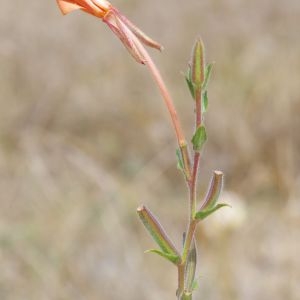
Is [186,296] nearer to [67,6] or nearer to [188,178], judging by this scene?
[188,178]

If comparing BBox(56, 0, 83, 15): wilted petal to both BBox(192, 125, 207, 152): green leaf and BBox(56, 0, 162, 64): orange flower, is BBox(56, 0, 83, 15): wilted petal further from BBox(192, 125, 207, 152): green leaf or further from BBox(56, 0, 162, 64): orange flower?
BBox(192, 125, 207, 152): green leaf

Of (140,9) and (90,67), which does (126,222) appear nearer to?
(90,67)

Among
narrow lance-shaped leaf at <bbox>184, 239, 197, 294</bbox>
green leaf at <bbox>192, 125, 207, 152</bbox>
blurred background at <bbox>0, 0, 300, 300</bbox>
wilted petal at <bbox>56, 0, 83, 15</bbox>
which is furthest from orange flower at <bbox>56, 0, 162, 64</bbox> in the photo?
blurred background at <bbox>0, 0, 300, 300</bbox>

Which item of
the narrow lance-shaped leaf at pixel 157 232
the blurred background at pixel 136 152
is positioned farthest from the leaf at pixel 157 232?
the blurred background at pixel 136 152

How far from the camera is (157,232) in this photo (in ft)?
3.04

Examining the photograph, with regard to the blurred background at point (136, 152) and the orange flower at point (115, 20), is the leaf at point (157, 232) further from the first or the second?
the blurred background at point (136, 152)

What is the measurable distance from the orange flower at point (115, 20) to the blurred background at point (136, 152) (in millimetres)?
1957

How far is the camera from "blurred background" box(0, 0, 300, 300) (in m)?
3.33

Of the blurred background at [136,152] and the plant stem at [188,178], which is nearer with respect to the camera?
the plant stem at [188,178]

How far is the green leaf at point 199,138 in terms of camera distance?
88 cm

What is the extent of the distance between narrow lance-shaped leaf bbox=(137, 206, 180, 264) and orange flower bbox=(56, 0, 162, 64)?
189mm

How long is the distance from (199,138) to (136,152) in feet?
13.6

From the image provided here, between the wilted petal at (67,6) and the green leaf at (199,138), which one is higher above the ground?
the wilted petal at (67,6)

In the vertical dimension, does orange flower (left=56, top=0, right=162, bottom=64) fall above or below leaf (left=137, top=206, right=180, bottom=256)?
above
